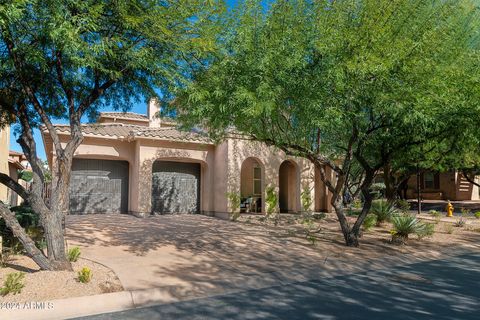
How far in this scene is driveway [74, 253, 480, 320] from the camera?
5.35 metres

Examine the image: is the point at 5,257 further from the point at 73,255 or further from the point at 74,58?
the point at 74,58

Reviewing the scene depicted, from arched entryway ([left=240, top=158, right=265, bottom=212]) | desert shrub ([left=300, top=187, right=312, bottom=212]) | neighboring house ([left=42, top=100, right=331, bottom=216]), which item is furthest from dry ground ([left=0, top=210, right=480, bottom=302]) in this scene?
arched entryway ([left=240, top=158, right=265, bottom=212])

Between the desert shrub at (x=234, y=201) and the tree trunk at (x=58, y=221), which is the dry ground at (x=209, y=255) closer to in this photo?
the tree trunk at (x=58, y=221)

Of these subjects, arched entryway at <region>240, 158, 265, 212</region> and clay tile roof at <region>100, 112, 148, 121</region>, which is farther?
clay tile roof at <region>100, 112, 148, 121</region>

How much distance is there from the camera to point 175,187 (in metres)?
18.9

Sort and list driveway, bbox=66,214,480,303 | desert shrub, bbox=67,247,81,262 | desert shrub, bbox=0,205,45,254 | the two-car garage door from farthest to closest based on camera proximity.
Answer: the two-car garage door
desert shrub, bbox=0,205,45,254
desert shrub, bbox=67,247,81,262
driveway, bbox=66,214,480,303

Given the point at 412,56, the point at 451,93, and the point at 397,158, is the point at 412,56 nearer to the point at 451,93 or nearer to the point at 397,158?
the point at 451,93

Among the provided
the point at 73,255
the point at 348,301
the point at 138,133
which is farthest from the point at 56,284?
the point at 138,133

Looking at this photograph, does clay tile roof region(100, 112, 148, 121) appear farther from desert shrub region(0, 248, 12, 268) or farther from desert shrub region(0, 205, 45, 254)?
desert shrub region(0, 248, 12, 268)

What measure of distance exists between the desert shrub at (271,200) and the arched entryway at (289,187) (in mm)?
2334

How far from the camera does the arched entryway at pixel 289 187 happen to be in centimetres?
1967

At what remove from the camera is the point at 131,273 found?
289 inches


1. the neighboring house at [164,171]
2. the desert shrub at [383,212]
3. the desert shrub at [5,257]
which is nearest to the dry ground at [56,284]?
the desert shrub at [5,257]

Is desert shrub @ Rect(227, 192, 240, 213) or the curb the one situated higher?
desert shrub @ Rect(227, 192, 240, 213)
